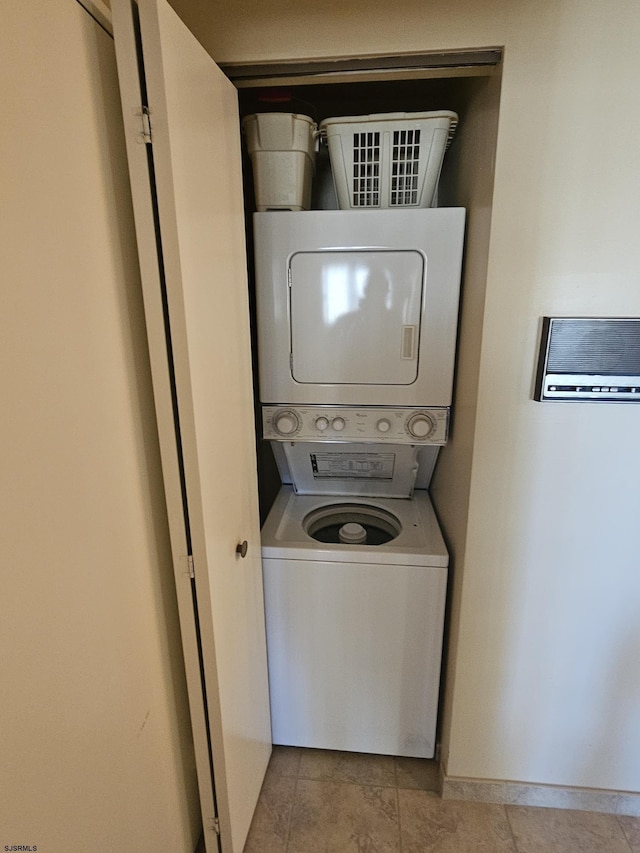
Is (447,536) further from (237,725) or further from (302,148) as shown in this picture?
(302,148)

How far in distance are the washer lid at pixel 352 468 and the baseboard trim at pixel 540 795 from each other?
→ 1029 millimetres

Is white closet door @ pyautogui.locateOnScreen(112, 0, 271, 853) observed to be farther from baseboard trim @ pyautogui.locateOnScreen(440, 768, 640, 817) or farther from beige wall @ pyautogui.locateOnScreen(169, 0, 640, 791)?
baseboard trim @ pyautogui.locateOnScreen(440, 768, 640, 817)

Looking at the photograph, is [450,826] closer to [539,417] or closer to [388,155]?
[539,417]

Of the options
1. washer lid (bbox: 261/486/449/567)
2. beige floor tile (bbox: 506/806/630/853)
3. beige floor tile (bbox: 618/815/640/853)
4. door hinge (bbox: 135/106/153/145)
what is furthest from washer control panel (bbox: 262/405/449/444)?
beige floor tile (bbox: 618/815/640/853)

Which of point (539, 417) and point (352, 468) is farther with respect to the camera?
point (352, 468)

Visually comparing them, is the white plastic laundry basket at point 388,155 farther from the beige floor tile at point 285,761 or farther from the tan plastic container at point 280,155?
the beige floor tile at point 285,761

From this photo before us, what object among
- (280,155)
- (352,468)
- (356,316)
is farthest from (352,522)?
(280,155)

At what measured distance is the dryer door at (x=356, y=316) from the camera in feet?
4.70

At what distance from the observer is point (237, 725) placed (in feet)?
4.32

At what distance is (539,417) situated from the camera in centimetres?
125

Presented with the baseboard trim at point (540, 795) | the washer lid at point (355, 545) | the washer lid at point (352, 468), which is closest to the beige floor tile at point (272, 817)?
the baseboard trim at point (540, 795)

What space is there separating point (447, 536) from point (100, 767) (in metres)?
1.16

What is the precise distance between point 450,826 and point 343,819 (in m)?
0.36

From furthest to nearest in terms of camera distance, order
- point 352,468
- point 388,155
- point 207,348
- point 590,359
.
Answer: point 352,468, point 388,155, point 590,359, point 207,348
